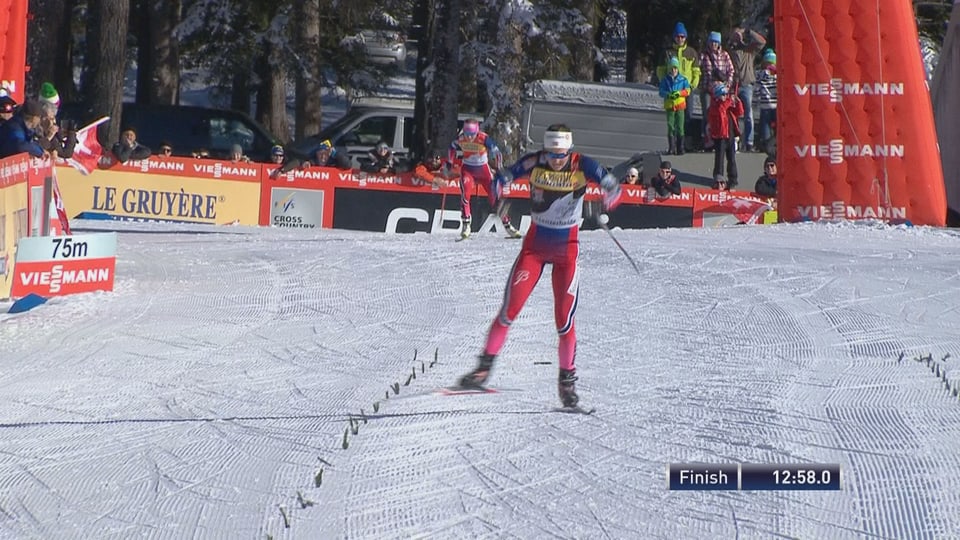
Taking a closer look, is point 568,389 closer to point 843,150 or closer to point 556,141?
point 556,141

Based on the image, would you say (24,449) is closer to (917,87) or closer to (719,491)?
(719,491)

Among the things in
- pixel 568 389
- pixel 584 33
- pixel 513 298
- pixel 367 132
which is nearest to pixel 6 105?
pixel 513 298

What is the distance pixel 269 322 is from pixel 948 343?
5862 mm

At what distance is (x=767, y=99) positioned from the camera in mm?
23812

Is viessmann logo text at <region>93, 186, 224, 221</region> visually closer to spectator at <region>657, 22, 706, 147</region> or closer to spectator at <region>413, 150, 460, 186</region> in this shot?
spectator at <region>413, 150, 460, 186</region>

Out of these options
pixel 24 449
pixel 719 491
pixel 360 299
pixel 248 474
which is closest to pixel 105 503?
pixel 248 474

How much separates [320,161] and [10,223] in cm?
917

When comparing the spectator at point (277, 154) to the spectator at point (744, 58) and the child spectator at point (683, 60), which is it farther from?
the spectator at point (744, 58)

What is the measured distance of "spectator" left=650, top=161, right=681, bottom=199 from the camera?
20.6 metres

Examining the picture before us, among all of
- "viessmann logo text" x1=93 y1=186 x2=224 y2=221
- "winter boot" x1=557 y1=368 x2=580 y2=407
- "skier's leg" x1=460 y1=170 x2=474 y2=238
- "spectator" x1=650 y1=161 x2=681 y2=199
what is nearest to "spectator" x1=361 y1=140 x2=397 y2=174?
"viessmann logo text" x1=93 y1=186 x2=224 y2=221

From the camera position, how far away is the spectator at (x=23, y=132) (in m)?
13.4

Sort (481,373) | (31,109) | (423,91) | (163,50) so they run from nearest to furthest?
(481,373) < (31,109) < (423,91) < (163,50)

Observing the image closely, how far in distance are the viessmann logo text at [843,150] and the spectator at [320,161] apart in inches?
293

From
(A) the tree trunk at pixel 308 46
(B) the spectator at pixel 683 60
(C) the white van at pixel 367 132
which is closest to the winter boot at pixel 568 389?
(B) the spectator at pixel 683 60
